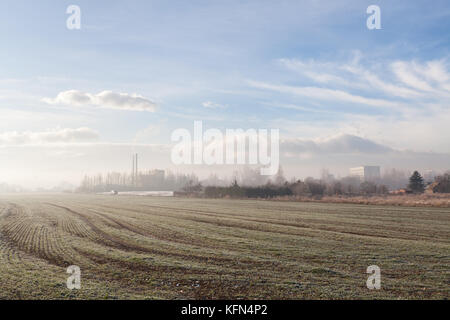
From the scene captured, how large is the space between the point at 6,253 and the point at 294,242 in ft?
46.6

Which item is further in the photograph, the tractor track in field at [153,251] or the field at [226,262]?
the tractor track in field at [153,251]

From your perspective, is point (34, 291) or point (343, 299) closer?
point (343, 299)

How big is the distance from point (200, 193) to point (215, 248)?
7115 centimetres

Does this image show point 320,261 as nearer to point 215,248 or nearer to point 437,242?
point 215,248

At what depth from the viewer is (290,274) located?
461 inches

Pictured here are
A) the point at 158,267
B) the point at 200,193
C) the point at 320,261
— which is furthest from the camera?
the point at 200,193

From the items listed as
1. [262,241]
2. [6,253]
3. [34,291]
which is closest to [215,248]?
[262,241]

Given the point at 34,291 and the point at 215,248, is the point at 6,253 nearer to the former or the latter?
the point at 34,291

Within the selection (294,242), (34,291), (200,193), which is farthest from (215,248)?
(200,193)

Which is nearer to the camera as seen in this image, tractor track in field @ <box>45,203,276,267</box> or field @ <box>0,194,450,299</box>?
field @ <box>0,194,450,299</box>

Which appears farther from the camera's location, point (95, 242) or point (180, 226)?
point (180, 226)

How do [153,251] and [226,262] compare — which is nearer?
[226,262]
